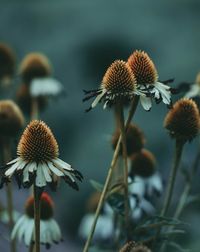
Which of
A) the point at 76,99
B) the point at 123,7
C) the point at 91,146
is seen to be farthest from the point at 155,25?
the point at 91,146

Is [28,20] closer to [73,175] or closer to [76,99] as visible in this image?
[76,99]

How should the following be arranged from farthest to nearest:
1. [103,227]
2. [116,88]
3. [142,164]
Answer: [103,227] < [142,164] < [116,88]

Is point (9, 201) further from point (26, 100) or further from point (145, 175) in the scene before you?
point (26, 100)

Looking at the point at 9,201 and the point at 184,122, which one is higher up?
the point at 184,122

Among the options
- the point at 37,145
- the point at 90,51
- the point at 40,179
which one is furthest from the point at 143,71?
the point at 90,51

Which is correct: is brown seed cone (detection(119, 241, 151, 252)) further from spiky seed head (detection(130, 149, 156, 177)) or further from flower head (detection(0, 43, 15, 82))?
flower head (detection(0, 43, 15, 82))

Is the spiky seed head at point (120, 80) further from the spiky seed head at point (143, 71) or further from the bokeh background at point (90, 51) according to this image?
the bokeh background at point (90, 51)
